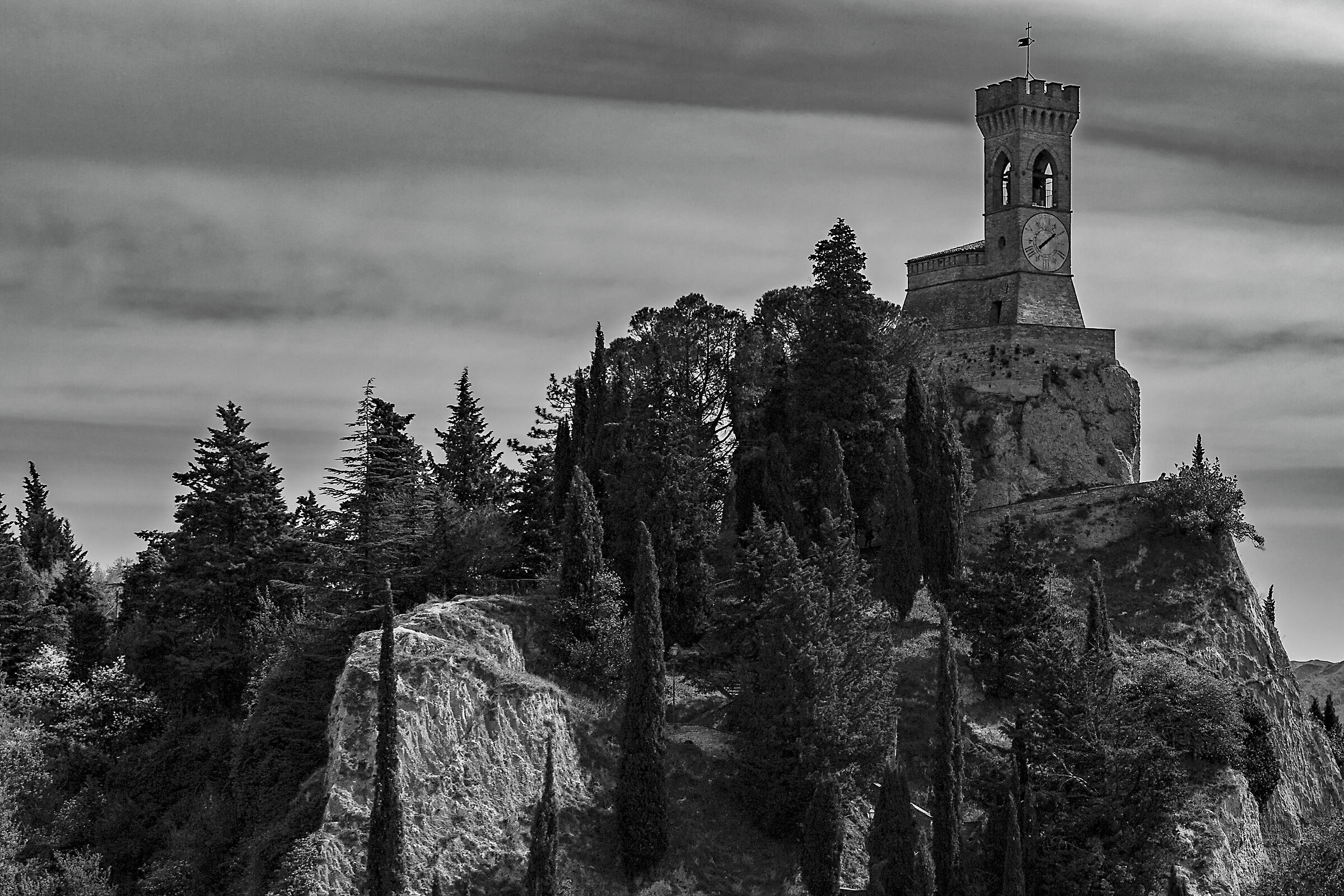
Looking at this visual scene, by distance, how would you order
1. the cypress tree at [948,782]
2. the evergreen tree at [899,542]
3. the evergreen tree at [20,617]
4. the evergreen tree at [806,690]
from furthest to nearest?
the evergreen tree at [20,617], the evergreen tree at [899,542], the evergreen tree at [806,690], the cypress tree at [948,782]

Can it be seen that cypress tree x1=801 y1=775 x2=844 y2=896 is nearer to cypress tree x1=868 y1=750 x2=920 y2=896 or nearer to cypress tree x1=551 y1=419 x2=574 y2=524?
cypress tree x1=868 y1=750 x2=920 y2=896

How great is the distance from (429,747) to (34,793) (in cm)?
1767

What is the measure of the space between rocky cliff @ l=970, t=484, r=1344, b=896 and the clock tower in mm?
10329

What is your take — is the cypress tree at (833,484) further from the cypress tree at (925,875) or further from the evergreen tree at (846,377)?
the cypress tree at (925,875)

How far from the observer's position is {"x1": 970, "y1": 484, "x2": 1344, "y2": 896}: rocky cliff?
195 ft

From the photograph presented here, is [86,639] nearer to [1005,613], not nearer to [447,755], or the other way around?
[447,755]

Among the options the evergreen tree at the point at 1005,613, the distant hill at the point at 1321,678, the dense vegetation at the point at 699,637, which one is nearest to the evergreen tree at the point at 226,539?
the dense vegetation at the point at 699,637

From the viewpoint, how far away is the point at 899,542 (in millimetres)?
59500

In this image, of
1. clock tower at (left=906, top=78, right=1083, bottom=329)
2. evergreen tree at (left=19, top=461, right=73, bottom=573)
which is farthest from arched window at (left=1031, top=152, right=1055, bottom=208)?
evergreen tree at (left=19, top=461, right=73, bottom=573)

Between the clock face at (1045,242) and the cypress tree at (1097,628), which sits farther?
the clock face at (1045,242)

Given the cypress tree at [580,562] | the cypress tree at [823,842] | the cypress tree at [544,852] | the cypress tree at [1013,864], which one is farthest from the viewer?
the cypress tree at [580,562]

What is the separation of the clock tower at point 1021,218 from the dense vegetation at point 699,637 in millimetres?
6426

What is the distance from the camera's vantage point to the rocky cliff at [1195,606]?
5956cm

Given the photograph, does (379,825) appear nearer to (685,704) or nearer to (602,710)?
(602,710)
